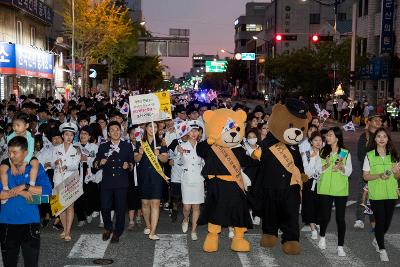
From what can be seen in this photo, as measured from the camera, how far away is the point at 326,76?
48531 mm

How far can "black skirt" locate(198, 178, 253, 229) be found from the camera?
8016 mm

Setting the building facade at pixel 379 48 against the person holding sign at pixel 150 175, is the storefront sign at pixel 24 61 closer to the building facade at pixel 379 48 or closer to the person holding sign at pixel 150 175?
the person holding sign at pixel 150 175

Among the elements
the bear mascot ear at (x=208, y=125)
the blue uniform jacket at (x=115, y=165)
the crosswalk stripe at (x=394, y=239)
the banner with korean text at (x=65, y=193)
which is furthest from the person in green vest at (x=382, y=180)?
the banner with korean text at (x=65, y=193)

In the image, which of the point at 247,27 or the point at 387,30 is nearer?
the point at 387,30

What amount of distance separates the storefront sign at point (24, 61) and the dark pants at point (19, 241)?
66.1ft

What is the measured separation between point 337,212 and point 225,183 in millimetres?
1546

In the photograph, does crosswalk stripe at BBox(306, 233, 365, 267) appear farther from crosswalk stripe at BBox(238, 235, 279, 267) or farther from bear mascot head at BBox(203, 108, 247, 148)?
bear mascot head at BBox(203, 108, 247, 148)

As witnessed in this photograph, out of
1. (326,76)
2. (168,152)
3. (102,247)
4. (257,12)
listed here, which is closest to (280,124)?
(168,152)

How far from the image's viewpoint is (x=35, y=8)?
1271 inches

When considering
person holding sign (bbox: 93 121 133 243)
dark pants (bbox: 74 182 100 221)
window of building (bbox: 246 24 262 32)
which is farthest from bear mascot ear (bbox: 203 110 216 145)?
window of building (bbox: 246 24 262 32)

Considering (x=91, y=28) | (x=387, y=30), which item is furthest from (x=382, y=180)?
(x=91, y=28)

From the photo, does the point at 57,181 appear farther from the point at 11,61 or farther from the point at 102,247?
the point at 11,61

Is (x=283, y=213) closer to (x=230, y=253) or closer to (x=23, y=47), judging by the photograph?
(x=230, y=253)

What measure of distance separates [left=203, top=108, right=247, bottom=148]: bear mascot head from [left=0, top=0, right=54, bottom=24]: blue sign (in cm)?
2139
